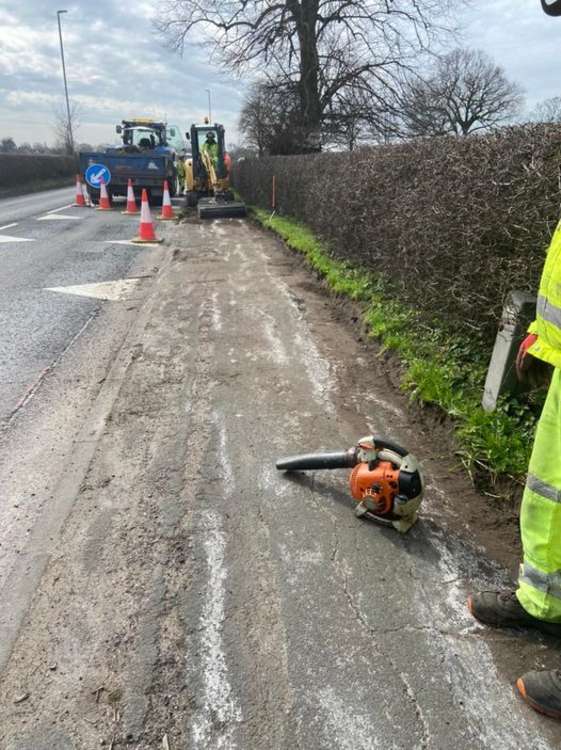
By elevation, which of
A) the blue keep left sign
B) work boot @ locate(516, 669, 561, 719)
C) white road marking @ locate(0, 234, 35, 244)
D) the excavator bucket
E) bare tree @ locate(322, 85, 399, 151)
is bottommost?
work boot @ locate(516, 669, 561, 719)

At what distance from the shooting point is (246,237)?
1169 centimetres

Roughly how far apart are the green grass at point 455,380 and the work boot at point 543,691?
4.02ft

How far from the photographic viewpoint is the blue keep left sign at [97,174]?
1661 cm

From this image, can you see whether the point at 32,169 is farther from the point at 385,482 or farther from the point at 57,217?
the point at 385,482

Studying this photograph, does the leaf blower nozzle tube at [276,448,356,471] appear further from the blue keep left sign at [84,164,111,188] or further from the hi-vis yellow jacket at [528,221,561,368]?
the blue keep left sign at [84,164,111,188]

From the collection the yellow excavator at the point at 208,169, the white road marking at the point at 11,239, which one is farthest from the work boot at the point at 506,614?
the yellow excavator at the point at 208,169

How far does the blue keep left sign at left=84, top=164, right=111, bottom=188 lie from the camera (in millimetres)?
16609

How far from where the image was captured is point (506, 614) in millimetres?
2010

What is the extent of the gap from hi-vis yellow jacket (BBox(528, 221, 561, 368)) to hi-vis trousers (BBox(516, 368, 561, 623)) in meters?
0.08

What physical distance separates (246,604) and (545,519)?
1176 millimetres


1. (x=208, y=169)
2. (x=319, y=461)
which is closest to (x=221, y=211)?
(x=208, y=169)

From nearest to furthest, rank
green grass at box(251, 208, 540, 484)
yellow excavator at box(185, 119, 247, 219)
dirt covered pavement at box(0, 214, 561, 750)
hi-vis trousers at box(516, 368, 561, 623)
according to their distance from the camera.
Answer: dirt covered pavement at box(0, 214, 561, 750), hi-vis trousers at box(516, 368, 561, 623), green grass at box(251, 208, 540, 484), yellow excavator at box(185, 119, 247, 219)

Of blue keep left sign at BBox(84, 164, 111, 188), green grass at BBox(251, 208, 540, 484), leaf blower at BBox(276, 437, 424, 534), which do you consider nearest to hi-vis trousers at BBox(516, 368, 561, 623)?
leaf blower at BBox(276, 437, 424, 534)

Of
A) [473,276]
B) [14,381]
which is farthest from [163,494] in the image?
[473,276]
